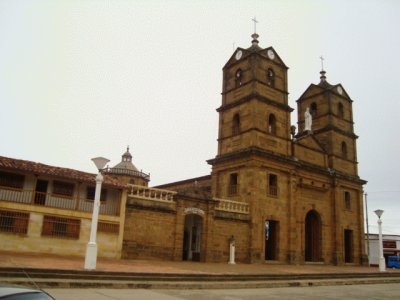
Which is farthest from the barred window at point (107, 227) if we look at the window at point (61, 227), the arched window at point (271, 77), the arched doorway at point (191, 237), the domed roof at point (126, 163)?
Answer: the domed roof at point (126, 163)

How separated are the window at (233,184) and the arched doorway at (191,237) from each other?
3.41m

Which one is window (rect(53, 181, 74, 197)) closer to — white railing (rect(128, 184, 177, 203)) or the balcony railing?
the balcony railing

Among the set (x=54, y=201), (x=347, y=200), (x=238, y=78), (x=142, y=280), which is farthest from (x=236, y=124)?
(x=142, y=280)

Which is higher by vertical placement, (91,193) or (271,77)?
(271,77)

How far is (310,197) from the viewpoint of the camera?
101 ft

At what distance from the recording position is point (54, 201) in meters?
20.1

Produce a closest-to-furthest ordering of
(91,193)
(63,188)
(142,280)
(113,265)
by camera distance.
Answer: (142,280)
(113,265)
(63,188)
(91,193)

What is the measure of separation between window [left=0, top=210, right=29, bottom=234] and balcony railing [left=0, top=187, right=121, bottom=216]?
738 millimetres

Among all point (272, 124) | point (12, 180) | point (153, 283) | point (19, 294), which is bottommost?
point (153, 283)

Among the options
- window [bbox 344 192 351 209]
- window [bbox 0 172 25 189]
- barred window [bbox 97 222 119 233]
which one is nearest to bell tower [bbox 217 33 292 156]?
window [bbox 344 192 351 209]

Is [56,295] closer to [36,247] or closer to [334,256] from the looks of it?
[36,247]

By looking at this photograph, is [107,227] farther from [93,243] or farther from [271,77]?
[271,77]

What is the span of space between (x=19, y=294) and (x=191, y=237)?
77.0ft

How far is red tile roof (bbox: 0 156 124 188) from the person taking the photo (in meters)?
18.6
